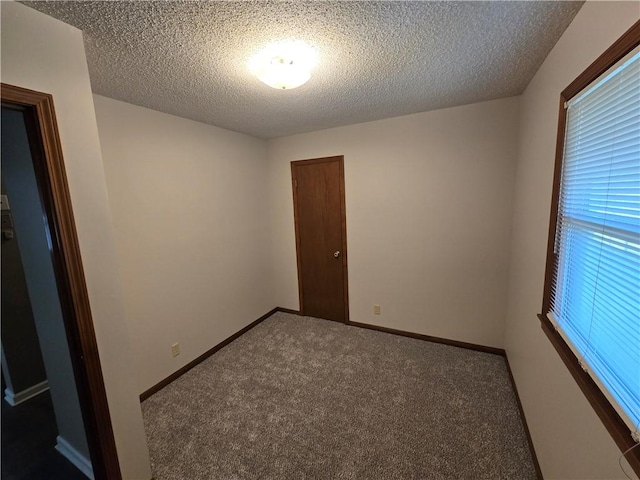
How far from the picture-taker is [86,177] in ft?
4.03

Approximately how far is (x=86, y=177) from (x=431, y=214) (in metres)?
2.67

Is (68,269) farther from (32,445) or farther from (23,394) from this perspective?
(23,394)

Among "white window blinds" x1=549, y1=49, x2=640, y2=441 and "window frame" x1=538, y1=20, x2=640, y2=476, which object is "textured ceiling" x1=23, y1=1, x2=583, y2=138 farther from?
"white window blinds" x1=549, y1=49, x2=640, y2=441

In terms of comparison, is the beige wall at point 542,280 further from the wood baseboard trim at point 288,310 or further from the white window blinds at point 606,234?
the wood baseboard trim at point 288,310

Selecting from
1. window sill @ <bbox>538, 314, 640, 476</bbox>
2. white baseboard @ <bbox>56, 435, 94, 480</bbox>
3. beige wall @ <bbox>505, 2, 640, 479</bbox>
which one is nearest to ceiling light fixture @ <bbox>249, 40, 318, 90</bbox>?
beige wall @ <bbox>505, 2, 640, 479</bbox>

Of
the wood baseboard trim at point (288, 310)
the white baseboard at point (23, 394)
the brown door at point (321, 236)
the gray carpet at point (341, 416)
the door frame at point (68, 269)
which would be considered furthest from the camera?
the wood baseboard trim at point (288, 310)

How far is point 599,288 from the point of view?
1002mm

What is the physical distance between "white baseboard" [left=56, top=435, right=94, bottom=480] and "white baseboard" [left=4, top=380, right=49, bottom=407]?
0.83 m

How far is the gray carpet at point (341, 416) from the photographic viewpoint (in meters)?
1.58

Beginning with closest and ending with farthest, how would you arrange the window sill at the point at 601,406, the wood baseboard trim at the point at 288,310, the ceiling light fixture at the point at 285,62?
the window sill at the point at 601,406, the ceiling light fixture at the point at 285,62, the wood baseboard trim at the point at 288,310

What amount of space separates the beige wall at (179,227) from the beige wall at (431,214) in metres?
0.97

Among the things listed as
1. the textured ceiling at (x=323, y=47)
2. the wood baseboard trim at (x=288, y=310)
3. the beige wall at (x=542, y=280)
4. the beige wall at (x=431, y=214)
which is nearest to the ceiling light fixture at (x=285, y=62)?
the textured ceiling at (x=323, y=47)

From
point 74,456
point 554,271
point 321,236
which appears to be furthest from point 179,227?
point 554,271

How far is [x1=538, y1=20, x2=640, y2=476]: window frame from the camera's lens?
2.60 ft
